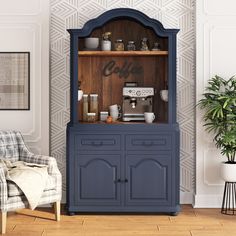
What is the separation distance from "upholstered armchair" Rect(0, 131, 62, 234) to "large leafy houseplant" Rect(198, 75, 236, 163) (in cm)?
162

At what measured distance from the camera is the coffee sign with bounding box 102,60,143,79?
5945 millimetres

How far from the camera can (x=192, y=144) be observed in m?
5.98

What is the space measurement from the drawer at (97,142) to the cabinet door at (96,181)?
8cm

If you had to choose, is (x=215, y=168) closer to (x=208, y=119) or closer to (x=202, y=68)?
(x=208, y=119)

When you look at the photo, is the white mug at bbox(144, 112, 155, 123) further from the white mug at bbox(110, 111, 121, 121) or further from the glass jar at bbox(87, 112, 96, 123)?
the glass jar at bbox(87, 112, 96, 123)

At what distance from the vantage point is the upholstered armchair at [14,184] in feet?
15.7

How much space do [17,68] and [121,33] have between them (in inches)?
45.5

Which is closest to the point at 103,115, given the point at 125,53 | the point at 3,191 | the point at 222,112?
the point at 125,53

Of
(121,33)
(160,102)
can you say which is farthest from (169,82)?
(121,33)

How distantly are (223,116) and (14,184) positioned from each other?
2148mm

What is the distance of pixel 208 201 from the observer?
5.87m

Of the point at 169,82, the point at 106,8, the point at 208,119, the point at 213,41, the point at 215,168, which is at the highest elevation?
the point at 106,8

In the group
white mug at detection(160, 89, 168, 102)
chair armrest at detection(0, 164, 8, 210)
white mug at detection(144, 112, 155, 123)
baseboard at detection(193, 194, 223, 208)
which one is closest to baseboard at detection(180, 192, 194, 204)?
baseboard at detection(193, 194, 223, 208)

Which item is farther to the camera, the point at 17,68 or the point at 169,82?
the point at 17,68
